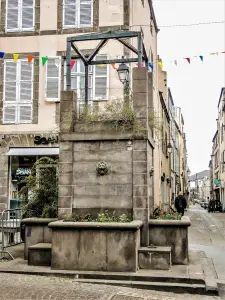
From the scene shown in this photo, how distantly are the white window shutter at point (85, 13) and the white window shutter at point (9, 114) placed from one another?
4555mm

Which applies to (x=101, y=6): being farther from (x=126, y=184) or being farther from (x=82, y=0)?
(x=126, y=184)

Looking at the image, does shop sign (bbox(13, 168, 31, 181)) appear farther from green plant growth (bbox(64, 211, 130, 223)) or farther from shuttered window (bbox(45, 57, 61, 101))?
green plant growth (bbox(64, 211, 130, 223))

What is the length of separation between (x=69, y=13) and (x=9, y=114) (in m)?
4.96

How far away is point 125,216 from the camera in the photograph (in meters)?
9.11

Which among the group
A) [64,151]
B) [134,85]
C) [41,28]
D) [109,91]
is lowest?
[64,151]

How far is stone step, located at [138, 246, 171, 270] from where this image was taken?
8.41 m

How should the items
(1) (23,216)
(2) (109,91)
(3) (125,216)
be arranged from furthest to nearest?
1. (2) (109,91)
2. (1) (23,216)
3. (3) (125,216)

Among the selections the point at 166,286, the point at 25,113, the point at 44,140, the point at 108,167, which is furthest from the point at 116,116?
the point at 25,113

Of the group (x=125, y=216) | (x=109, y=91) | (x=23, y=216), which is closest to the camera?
(x=125, y=216)

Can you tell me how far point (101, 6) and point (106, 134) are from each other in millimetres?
10402

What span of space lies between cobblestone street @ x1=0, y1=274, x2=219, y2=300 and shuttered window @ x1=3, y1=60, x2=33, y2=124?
11.3 metres

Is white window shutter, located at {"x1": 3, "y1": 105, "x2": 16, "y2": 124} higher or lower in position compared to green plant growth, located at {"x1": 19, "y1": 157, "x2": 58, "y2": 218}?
higher

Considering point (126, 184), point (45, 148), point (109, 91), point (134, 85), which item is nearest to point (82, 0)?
point (109, 91)

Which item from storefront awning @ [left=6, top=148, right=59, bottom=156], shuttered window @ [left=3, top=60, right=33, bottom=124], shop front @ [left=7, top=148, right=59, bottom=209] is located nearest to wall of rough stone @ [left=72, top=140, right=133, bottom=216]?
storefront awning @ [left=6, top=148, right=59, bottom=156]
